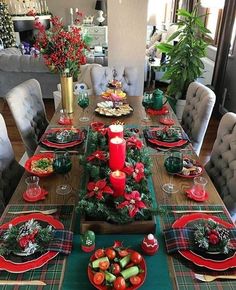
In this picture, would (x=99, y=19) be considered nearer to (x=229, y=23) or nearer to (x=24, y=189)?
(x=229, y=23)

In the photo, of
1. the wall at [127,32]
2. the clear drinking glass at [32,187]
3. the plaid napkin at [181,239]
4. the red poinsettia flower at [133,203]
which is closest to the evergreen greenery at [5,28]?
the wall at [127,32]

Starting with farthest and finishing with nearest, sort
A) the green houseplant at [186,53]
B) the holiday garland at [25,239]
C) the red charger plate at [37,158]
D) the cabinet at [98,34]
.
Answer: the cabinet at [98,34] → the green houseplant at [186,53] → the red charger plate at [37,158] → the holiday garland at [25,239]

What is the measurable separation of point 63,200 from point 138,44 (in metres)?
2.81

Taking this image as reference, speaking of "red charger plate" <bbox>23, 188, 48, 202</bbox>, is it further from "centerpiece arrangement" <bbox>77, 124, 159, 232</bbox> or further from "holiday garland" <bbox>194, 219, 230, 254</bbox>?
"holiday garland" <bbox>194, 219, 230, 254</bbox>

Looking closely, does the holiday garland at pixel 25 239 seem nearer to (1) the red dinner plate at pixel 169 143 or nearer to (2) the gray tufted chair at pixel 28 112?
(1) the red dinner plate at pixel 169 143

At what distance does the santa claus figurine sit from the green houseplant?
2.92 meters

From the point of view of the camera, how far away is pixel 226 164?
5.18 feet

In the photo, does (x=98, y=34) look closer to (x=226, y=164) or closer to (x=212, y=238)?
(x=226, y=164)

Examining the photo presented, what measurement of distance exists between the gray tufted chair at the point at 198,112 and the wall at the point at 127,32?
131cm

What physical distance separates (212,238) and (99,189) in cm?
46

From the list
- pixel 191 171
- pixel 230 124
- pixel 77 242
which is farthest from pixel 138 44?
pixel 77 242

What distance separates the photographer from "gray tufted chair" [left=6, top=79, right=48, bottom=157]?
1.98 m

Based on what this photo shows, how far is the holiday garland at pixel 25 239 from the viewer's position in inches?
38.2

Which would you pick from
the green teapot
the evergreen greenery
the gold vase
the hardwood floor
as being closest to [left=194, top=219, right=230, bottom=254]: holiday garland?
the green teapot
